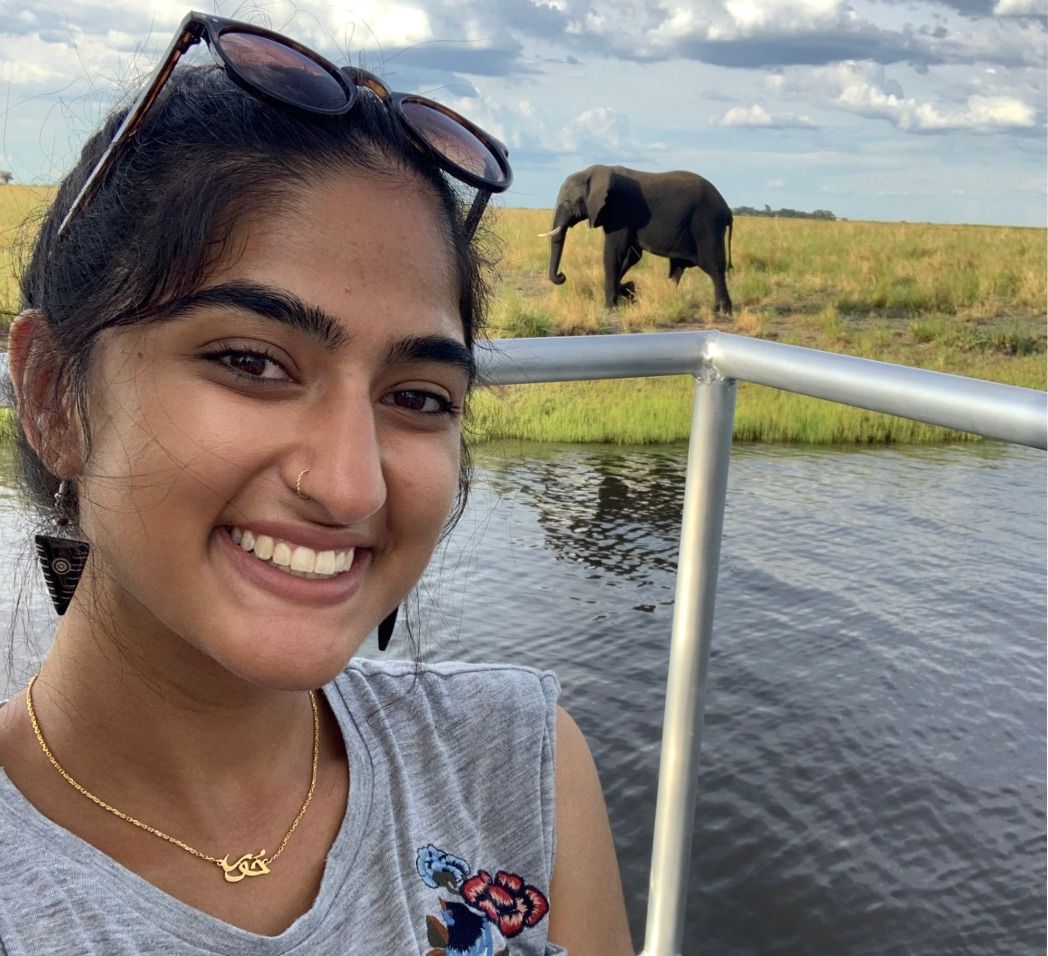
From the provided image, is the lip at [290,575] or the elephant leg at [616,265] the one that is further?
the elephant leg at [616,265]

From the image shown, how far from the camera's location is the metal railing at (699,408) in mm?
854

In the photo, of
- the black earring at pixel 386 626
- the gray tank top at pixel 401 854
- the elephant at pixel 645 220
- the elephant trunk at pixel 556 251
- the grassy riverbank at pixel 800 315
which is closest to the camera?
the gray tank top at pixel 401 854

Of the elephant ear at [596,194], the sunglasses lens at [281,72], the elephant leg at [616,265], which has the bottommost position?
the sunglasses lens at [281,72]

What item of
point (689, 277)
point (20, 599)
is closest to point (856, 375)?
point (20, 599)

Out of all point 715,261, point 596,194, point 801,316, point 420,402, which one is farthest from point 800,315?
point 420,402

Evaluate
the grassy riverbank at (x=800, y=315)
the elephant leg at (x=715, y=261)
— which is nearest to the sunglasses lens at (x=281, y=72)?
the grassy riverbank at (x=800, y=315)

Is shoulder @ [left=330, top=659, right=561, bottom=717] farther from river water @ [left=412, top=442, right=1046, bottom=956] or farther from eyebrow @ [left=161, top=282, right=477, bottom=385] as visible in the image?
river water @ [left=412, top=442, right=1046, bottom=956]

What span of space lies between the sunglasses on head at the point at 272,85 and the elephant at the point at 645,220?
11.2m

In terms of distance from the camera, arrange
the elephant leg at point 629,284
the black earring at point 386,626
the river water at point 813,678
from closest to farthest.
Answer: the black earring at point 386,626 → the river water at point 813,678 → the elephant leg at point 629,284

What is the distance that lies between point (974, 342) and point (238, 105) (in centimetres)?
1177

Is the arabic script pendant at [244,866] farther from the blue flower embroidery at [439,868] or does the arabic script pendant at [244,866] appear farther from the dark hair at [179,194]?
the dark hair at [179,194]

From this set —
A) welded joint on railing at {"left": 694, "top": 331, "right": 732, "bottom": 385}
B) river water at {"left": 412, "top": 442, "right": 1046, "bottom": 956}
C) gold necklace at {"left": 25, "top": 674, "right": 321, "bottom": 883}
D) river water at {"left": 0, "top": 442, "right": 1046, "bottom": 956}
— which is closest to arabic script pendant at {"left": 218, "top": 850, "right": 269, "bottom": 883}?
gold necklace at {"left": 25, "top": 674, "right": 321, "bottom": 883}

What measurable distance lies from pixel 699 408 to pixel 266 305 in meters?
0.50

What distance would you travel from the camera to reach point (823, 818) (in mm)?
3303
